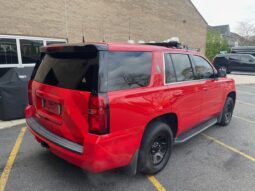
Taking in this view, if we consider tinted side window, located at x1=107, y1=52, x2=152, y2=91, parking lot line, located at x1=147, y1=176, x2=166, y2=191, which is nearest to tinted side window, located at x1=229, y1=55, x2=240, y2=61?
tinted side window, located at x1=107, y1=52, x2=152, y2=91

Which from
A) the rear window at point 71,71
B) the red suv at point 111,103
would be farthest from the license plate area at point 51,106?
the rear window at point 71,71

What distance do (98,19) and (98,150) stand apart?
10.9m

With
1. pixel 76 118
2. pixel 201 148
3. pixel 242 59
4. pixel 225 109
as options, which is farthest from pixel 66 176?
pixel 242 59

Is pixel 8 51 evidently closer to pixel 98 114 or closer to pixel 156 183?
pixel 98 114

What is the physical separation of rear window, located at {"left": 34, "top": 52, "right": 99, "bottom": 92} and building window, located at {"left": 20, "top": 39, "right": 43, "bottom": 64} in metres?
7.05

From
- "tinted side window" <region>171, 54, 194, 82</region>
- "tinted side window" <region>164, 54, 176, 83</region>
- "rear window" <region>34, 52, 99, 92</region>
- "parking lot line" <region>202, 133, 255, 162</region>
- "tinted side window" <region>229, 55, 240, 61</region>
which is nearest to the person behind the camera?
"rear window" <region>34, 52, 99, 92</region>

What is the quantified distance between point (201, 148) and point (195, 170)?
89 centimetres

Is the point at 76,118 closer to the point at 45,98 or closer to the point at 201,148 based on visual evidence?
the point at 45,98

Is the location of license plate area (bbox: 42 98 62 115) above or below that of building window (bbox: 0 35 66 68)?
below

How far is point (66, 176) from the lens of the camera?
3.15m

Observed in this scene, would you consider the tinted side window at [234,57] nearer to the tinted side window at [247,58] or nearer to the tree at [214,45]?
A: the tinted side window at [247,58]

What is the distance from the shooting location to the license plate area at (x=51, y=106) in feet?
8.87

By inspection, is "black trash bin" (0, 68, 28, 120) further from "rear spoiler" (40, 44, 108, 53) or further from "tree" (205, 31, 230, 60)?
"tree" (205, 31, 230, 60)

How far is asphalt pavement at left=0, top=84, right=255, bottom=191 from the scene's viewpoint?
296 cm
